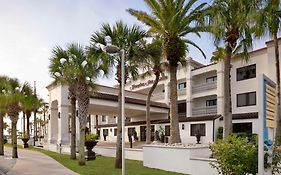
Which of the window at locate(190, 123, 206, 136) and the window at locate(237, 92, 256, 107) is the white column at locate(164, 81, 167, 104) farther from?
the window at locate(237, 92, 256, 107)

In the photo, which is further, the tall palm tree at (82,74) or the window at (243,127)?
the window at (243,127)

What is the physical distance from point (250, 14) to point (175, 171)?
899cm

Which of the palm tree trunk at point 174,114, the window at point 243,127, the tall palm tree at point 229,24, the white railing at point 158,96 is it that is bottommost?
the window at point 243,127

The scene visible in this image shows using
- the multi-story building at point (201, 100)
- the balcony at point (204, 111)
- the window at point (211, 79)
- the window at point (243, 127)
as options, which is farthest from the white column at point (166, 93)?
the window at point (243, 127)

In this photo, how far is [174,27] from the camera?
18594 mm

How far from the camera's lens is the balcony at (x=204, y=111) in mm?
39784

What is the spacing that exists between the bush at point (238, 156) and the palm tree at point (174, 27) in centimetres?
781

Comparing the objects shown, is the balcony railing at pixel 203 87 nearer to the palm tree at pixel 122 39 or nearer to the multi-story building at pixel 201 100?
the multi-story building at pixel 201 100

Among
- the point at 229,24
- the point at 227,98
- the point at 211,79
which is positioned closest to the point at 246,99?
the point at 211,79

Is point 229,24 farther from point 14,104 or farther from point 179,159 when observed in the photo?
point 14,104

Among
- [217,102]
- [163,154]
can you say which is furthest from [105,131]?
[163,154]

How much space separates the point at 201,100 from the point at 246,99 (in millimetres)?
8000

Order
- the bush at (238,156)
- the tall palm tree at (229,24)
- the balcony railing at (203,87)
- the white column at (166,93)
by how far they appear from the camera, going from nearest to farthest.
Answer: the bush at (238,156) < the tall palm tree at (229,24) < the balcony railing at (203,87) < the white column at (166,93)

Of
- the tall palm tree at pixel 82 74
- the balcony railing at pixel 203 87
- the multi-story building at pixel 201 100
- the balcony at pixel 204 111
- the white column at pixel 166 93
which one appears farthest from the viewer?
the white column at pixel 166 93
